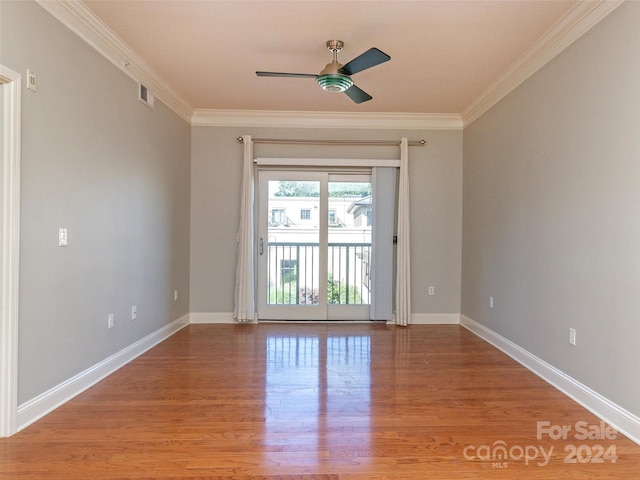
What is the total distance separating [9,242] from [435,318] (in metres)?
4.35

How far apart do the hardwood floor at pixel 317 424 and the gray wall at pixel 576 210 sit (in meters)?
0.41

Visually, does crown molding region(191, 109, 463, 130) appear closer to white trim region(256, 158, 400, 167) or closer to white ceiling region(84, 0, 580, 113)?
white trim region(256, 158, 400, 167)

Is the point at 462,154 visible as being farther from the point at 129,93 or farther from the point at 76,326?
the point at 76,326

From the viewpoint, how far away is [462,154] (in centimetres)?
473

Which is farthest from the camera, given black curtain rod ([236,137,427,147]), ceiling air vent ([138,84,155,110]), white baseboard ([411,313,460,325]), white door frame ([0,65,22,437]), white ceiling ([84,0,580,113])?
white baseboard ([411,313,460,325])

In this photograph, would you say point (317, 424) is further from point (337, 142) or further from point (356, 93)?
point (337, 142)

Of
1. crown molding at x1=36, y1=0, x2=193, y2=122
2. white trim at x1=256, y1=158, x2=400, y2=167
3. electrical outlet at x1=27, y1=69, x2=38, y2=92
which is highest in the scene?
crown molding at x1=36, y1=0, x2=193, y2=122

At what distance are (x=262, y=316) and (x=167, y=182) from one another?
80.3 inches

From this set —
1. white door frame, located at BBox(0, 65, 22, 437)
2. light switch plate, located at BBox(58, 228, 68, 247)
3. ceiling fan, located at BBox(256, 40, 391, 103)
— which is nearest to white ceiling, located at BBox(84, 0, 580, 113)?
ceiling fan, located at BBox(256, 40, 391, 103)

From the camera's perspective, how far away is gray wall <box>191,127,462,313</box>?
4.67 metres

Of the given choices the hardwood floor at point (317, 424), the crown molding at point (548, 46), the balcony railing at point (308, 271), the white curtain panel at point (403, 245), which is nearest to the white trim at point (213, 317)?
the balcony railing at point (308, 271)

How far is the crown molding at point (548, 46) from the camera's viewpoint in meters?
2.33

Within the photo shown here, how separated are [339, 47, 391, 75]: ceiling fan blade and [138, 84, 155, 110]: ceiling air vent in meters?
1.94

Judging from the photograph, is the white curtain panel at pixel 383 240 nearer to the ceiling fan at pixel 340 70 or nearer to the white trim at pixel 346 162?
the white trim at pixel 346 162
